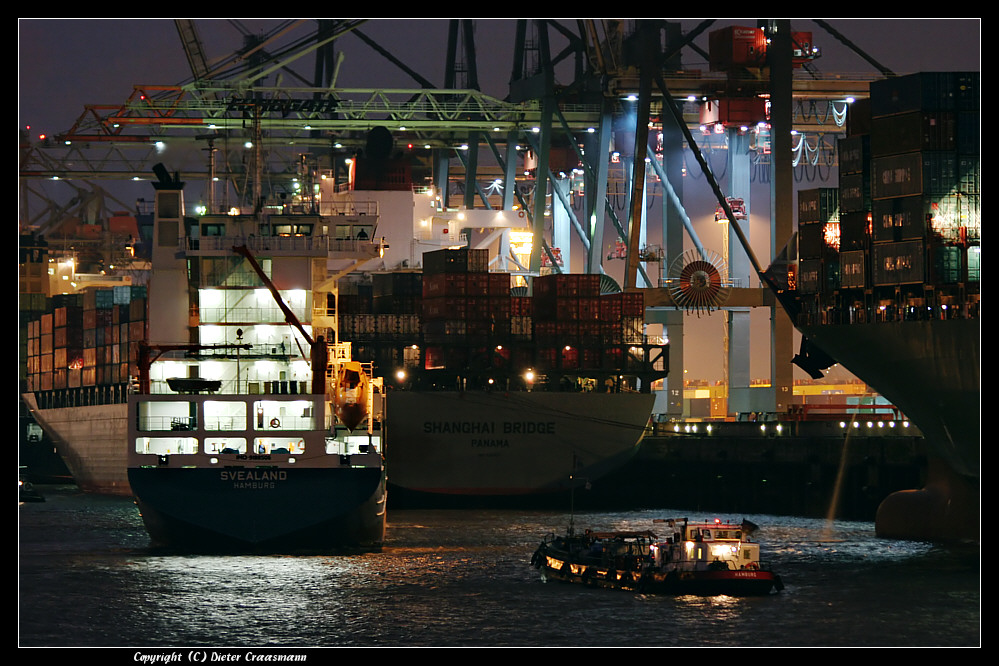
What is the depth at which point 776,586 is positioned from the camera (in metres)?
47.2

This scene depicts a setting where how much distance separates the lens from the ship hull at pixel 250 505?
169ft

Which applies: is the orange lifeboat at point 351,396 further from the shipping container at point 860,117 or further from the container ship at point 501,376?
the shipping container at point 860,117

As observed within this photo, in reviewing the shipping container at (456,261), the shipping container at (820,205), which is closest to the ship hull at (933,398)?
the shipping container at (820,205)

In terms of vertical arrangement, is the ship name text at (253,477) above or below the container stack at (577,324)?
below

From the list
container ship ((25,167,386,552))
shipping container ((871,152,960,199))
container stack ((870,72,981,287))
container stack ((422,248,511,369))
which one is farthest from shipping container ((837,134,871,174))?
container stack ((422,248,511,369))

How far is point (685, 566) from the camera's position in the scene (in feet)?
155

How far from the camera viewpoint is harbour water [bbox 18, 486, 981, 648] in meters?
41.1

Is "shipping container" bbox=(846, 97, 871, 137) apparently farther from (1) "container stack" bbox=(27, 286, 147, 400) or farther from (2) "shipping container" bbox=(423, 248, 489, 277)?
(1) "container stack" bbox=(27, 286, 147, 400)

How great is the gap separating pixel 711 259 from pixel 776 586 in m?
44.3

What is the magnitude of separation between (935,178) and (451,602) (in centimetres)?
2625

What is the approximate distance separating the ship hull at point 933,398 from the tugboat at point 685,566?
1402cm

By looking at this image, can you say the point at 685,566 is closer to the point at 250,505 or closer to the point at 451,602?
the point at 451,602

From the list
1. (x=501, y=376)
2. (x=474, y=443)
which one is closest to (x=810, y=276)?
(x=501, y=376)

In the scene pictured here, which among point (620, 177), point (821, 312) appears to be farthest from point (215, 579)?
point (620, 177)
